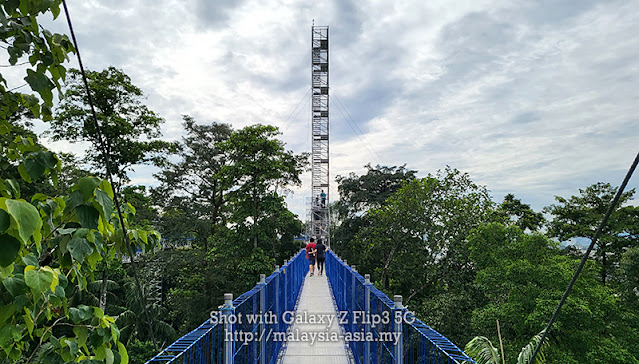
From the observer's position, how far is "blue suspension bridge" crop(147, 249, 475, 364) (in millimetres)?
2244

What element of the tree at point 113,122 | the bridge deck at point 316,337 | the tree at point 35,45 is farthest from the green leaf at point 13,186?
the tree at point 113,122

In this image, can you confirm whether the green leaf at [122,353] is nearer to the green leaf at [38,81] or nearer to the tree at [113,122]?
the green leaf at [38,81]

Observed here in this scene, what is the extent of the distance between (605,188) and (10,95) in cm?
2775

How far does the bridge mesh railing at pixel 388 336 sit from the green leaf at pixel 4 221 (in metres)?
1.81

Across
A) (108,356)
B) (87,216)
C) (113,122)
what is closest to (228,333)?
(108,356)

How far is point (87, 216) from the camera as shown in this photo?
1.06m

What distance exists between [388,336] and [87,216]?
113 inches

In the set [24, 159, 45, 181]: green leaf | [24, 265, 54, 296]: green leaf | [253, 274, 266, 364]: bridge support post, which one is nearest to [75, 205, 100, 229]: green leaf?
[24, 265, 54, 296]: green leaf

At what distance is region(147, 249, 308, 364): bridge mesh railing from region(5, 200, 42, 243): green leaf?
1099 millimetres

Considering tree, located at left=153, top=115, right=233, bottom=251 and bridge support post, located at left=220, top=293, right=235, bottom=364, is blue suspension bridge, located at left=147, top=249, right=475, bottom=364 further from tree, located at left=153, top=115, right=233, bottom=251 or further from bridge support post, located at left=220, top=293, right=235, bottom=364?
tree, located at left=153, top=115, right=233, bottom=251

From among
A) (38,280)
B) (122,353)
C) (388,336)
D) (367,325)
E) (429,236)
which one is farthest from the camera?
(429,236)

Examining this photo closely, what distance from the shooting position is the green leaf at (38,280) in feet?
3.04

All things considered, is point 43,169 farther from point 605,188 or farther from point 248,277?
point 605,188

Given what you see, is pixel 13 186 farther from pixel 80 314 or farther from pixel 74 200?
pixel 80 314
